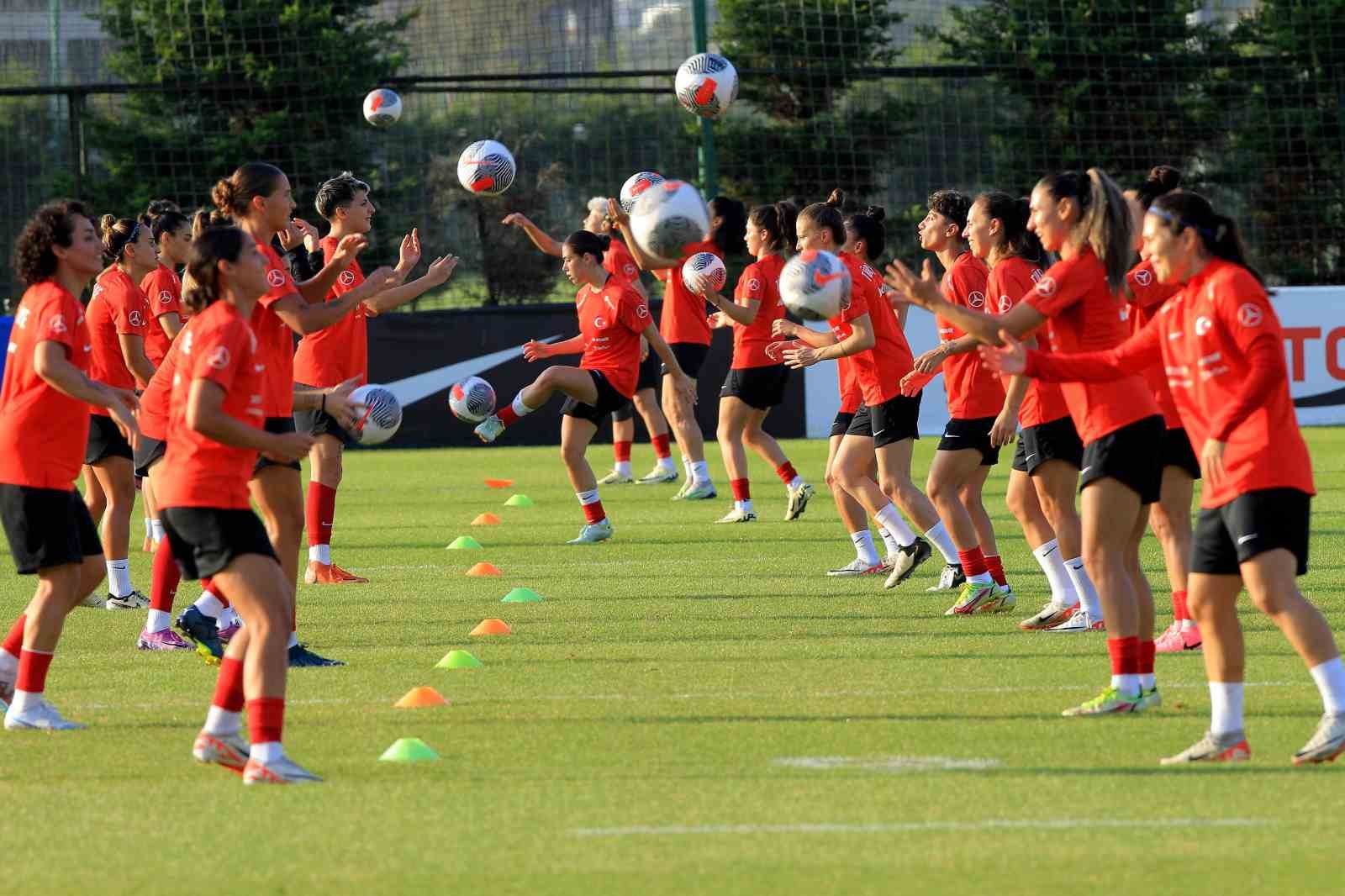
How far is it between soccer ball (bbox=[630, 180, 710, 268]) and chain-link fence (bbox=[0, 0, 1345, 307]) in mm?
15807

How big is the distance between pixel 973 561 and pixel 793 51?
654 inches

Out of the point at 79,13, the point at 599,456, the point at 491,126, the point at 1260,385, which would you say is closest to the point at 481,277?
the point at 491,126

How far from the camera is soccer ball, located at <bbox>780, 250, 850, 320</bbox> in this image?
871 cm

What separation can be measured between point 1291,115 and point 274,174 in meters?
20.0

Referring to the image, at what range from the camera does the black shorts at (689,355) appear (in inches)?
681

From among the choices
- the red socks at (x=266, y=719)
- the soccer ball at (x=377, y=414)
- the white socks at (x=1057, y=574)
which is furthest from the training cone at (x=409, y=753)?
the white socks at (x=1057, y=574)

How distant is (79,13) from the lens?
85.5 ft

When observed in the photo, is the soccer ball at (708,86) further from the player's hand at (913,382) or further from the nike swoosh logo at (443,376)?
the nike swoosh logo at (443,376)

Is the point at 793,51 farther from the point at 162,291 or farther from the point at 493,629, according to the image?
the point at 493,629

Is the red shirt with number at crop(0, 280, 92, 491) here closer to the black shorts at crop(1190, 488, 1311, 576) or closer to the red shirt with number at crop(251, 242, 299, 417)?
the red shirt with number at crop(251, 242, 299, 417)

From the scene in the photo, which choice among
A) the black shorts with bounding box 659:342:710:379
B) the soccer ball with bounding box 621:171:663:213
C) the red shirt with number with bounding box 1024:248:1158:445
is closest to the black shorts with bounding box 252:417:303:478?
the red shirt with number with bounding box 1024:248:1158:445

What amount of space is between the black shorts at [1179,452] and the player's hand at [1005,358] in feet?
6.95

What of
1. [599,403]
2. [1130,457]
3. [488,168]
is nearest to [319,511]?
[599,403]

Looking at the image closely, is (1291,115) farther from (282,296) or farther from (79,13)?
(282,296)
